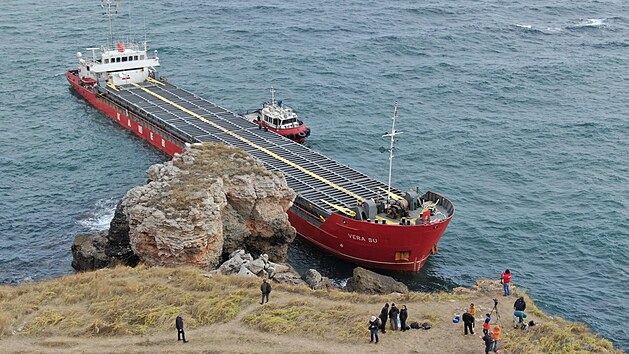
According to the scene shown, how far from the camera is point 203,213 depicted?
53594 mm

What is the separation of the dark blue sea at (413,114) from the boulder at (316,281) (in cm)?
483

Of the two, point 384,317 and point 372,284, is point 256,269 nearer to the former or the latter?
point 372,284

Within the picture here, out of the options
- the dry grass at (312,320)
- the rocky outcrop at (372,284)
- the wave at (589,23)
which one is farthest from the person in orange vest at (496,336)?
the wave at (589,23)

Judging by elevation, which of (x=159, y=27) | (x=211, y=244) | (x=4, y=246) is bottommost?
(x=4, y=246)

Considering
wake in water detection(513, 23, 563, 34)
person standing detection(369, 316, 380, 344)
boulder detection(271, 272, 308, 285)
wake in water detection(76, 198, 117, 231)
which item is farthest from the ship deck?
wake in water detection(513, 23, 563, 34)

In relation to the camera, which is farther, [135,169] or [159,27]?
[159,27]

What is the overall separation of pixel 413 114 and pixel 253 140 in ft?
86.2

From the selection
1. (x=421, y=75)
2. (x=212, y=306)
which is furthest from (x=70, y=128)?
(x=212, y=306)

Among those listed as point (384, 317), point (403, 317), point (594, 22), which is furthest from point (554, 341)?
point (594, 22)

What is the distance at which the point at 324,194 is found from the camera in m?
65.8

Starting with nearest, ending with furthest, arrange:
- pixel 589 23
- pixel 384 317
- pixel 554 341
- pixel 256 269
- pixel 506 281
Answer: pixel 384 317
pixel 554 341
pixel 506 281
pixel 256 269
pixel 589 23

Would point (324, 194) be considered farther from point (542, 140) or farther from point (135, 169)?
point (542, 140)

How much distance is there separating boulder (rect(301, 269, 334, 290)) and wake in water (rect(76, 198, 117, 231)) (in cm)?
2239

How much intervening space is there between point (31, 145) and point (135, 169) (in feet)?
52.9
